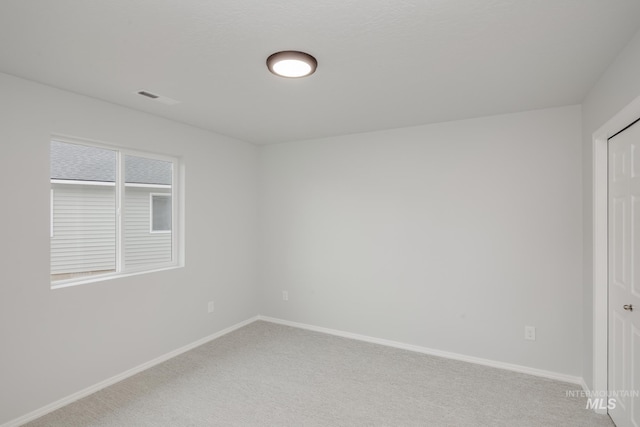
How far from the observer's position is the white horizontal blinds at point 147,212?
3.32 metres

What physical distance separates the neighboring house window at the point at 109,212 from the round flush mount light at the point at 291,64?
1.98 meters

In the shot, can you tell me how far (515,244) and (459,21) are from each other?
2.36 m

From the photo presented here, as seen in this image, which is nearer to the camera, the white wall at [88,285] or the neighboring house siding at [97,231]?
the white wall at [88,285]

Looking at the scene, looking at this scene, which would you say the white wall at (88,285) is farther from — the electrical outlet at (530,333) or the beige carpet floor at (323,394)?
the electrical outlet at (530,333)

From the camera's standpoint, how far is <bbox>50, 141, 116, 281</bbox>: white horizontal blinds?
2.78m

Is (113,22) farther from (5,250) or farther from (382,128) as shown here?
(382,128)

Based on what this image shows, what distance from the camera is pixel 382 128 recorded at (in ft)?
12.7

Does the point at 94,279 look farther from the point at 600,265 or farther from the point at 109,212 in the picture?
the point at 600,265

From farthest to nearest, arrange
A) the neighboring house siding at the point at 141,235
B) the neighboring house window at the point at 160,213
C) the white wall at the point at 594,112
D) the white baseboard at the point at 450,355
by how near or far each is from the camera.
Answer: the neighboring house window at the point at 160,213 < the neighboring house siding at the point at 141,235 < the white baseboard at the point at 450,355 < the white wall at the point at 594,112

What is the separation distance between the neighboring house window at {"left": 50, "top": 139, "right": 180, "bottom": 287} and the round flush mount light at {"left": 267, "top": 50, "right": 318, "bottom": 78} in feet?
6.50

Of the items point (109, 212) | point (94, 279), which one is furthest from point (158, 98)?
point (94, 279)

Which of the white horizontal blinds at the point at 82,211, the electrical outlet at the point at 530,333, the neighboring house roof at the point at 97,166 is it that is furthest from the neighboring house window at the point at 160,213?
the electrical outlet at the point at 530,333

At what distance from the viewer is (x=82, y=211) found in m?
2.96

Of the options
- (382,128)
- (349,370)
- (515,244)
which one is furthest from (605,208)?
(349,370)
